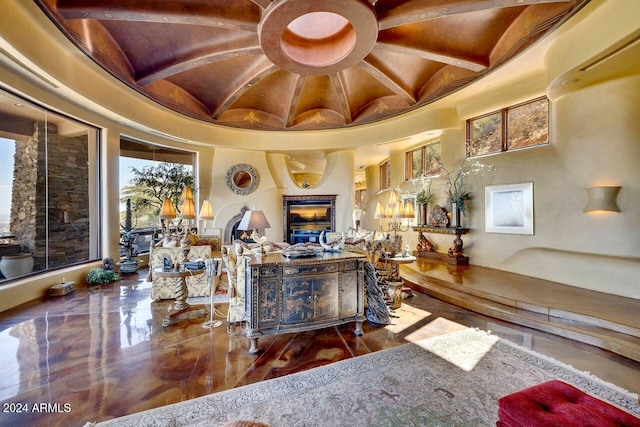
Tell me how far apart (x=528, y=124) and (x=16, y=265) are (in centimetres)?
988

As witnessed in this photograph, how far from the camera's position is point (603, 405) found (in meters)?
1.33

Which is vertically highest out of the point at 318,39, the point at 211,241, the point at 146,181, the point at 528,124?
the point at 318,39

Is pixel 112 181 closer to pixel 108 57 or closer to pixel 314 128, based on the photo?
pixel 108 57

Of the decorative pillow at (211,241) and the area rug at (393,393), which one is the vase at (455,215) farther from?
the decorative pillow at (211,241)

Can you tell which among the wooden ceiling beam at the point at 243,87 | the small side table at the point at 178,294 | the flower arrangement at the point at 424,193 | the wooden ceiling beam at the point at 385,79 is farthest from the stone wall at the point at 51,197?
the flower arrangement at the point at 424,193

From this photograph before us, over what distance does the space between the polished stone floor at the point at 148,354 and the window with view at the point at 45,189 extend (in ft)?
3.87

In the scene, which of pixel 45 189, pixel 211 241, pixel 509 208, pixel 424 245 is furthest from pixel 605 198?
pixel 45 189

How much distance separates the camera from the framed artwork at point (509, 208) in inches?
205

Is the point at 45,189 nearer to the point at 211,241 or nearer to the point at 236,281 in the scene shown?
the point at 211,241

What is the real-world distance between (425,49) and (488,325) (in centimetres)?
496

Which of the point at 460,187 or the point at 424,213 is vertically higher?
the point at 460,187

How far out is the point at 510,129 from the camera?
568 centimetres

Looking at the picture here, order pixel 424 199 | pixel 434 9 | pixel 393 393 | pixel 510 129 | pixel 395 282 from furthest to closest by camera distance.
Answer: pixel 424 199 → pixel 510 129 → pixel 395 282 → pixel 434 9 → pixel 393 393

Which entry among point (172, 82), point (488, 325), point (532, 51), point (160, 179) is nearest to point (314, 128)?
point (172, 82)
